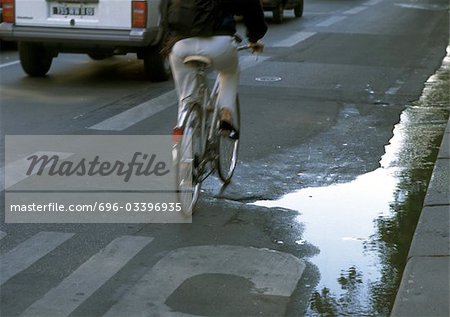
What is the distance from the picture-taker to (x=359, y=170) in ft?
27.8

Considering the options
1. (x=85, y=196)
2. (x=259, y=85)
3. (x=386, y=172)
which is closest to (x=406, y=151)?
(x=386, y=172)

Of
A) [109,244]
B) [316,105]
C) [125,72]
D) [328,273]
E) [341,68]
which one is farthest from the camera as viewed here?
[341,68]

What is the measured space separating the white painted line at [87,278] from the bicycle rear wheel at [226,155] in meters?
1.34

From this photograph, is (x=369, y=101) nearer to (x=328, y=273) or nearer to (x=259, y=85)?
(x=259, y=85)

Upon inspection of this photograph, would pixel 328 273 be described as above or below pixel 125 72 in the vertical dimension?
above

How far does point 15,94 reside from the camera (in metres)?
12.1

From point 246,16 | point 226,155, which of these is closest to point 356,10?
point 226,155

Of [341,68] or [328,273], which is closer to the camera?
[328,273]

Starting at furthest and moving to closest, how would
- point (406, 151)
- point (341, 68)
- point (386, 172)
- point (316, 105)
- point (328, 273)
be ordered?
point (341, 68), point (316, 105), point (406, 151), point (386, 172), point (328, 273)

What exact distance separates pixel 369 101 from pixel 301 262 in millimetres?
6423

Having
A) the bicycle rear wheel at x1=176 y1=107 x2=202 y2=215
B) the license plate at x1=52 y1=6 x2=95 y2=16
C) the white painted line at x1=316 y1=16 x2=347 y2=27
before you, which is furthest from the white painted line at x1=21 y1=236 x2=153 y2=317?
the white painted line at x1=316 y1=16 x2=347 y2=27

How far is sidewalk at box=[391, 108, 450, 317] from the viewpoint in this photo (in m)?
5.06

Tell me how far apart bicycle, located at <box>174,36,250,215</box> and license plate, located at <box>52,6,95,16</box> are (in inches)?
221

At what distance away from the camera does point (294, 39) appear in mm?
19688
